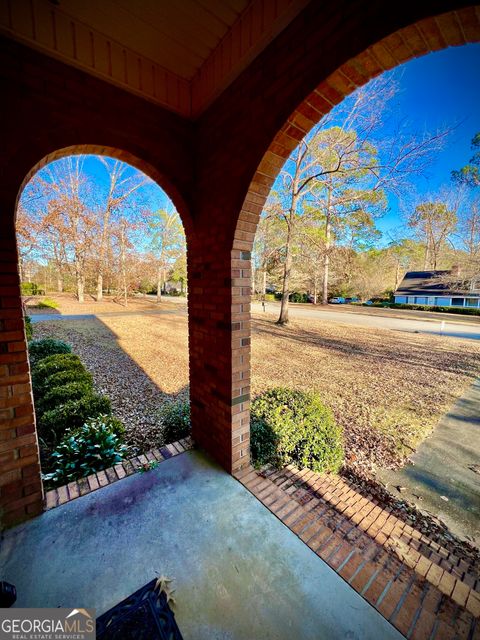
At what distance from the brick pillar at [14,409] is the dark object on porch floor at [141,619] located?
3.40 feet

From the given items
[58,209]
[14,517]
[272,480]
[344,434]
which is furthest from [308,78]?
[58,209]

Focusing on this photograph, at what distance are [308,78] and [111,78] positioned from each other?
153 cm

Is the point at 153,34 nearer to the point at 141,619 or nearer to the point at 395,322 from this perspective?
the point at 141,619

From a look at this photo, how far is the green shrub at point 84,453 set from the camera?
2.42 m

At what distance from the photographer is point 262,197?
2.07 metres

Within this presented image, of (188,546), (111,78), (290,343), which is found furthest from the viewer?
(290,343)

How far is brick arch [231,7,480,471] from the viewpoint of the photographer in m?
1.22

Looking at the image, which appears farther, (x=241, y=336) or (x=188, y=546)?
(x=241, y=336)

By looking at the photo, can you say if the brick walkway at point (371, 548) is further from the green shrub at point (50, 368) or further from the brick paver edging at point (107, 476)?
the green shrub at point (50, 368)

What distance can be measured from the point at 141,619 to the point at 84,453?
1589mm

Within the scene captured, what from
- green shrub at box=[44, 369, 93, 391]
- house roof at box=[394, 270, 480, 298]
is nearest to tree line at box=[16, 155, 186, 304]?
green shrub at box=[44, 369, 93, 391]

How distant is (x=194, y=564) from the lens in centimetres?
166

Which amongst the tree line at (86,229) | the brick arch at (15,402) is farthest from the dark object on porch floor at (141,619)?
the tree line at (86,229)

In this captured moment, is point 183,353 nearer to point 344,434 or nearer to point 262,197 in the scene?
point 344,434
